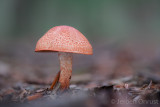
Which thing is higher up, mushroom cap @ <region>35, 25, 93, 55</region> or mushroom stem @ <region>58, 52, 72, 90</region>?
mushroom cap @ <region>35, 25, 93, 55</region>

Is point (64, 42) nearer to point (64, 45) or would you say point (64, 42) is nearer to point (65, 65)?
point (64, 45)

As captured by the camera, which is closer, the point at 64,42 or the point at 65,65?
the point at 64,42

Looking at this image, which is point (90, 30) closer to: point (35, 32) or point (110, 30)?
point (110, 30)

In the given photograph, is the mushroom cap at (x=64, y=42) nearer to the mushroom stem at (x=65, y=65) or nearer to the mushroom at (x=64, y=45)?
the mushroom at (x=64, y=45)

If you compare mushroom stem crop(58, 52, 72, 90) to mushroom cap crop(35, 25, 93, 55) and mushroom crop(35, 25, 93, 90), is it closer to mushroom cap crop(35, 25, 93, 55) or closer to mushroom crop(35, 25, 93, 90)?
mushroom crop(35, 25, 93, 90)

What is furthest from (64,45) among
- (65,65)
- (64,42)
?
(65,65)

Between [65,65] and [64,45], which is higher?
[64,45]

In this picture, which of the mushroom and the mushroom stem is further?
the mushroom stem

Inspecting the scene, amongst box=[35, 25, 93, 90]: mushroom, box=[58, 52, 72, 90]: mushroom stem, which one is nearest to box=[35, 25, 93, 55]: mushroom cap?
box=[35, 25, 93, 90]: mushroom
